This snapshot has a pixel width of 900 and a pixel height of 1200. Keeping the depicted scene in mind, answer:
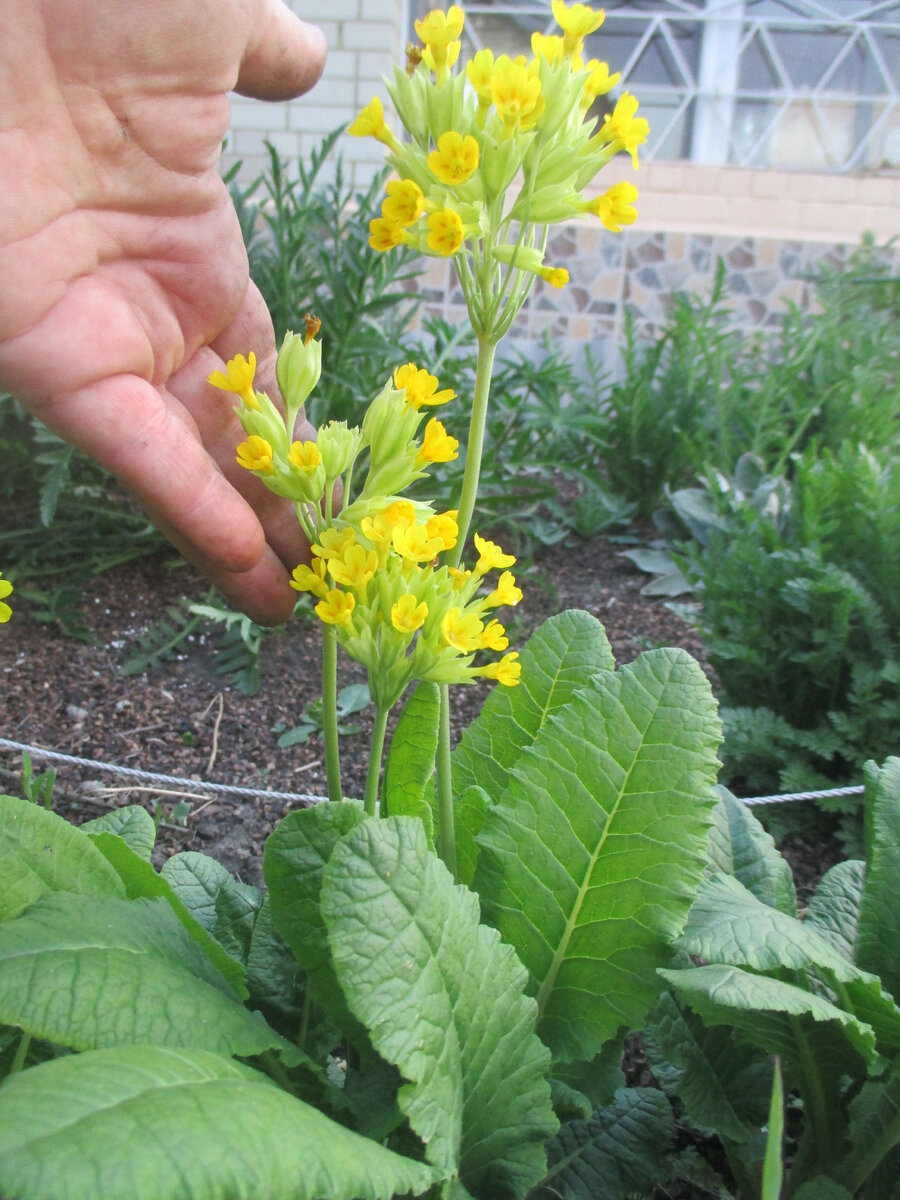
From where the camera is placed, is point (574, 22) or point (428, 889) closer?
point (428, 889)

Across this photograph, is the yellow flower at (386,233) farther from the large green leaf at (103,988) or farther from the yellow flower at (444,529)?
the large green leaf at (103,988)

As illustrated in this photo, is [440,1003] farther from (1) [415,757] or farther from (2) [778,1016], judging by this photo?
(2) [778,1016]

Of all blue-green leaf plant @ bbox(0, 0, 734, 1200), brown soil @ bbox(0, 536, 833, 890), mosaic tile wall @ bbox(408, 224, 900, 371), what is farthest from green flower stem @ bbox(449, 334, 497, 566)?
mosaic tile wall @ bbox(408, 224, 900, 371)

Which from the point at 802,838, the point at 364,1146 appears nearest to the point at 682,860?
the point at 364,1146

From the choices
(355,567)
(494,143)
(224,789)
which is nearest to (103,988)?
(355,567)

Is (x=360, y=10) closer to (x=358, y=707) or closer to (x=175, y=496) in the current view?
(x=358, y=707)

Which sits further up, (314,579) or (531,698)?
(314,579)

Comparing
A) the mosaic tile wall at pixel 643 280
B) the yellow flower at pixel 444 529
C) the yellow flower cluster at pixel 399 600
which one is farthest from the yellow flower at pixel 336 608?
the mosaic tile wall at pixel 643 280
